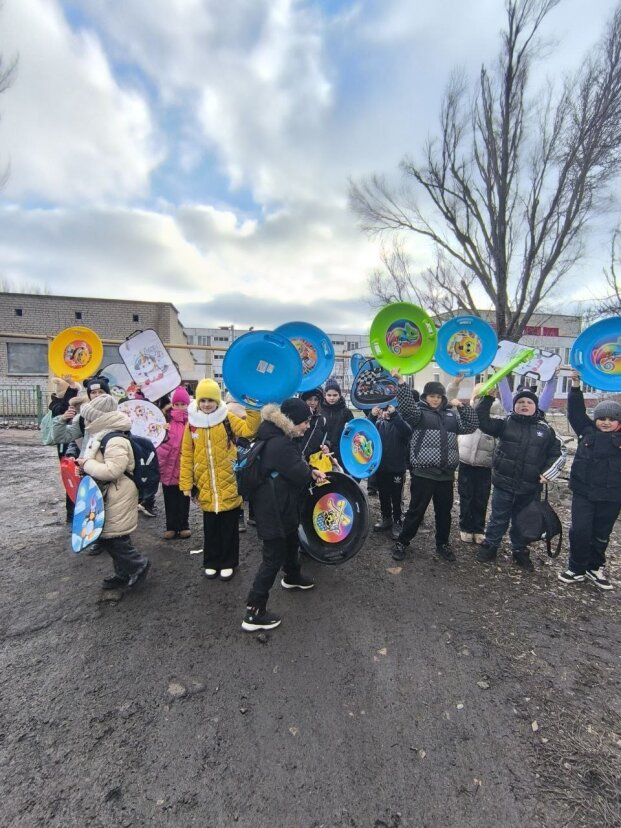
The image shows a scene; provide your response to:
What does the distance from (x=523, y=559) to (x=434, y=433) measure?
1.72m

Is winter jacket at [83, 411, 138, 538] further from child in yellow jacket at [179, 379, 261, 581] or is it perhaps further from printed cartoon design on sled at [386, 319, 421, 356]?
printed cartoon design on sled at [386, 319, 421, 356]

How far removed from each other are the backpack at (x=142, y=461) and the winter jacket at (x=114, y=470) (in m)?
0.05

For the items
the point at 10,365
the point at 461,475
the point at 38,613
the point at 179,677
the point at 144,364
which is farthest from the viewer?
the point at 10,365

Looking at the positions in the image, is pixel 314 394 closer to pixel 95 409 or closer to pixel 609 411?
pixel 95 409

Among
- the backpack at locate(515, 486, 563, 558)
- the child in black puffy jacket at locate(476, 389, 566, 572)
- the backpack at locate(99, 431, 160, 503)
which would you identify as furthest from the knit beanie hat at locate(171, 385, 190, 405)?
the backpack at locate(515, 486, 563, 558)

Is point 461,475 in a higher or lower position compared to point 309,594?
higher

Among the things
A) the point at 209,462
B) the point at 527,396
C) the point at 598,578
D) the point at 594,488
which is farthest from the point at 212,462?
the point at 598,578

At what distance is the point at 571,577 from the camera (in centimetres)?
401

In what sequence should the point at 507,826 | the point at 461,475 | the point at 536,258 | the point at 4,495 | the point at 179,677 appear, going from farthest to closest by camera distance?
the point at 536,258, the point at 4,495, the point at 461,475, the point at 179,677, the point at 507,826

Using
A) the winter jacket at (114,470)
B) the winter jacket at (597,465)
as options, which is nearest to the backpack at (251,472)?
the winter jacket at (114,470)

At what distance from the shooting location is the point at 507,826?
1762 mm

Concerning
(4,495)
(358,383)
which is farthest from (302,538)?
(4,495)

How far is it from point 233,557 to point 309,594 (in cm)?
88

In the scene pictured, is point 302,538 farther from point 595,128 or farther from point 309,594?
point 595,128
